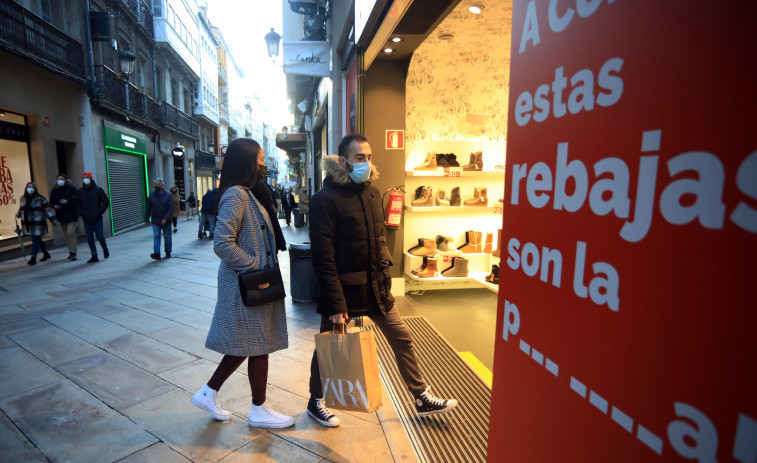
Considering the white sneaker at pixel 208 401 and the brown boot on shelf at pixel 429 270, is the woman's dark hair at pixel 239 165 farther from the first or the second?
the brown boot on shelf at pixel 429 270

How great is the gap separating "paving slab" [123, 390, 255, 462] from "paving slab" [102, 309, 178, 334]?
1755 mm

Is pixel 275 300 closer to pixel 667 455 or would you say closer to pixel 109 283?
pixel 667 455

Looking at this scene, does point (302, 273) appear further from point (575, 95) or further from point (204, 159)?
point (204, 159)

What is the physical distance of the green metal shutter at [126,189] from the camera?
527 inches

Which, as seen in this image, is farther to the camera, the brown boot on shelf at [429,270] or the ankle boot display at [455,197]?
the ankle boot display at [455,197]

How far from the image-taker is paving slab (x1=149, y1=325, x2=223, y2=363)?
3.78 m

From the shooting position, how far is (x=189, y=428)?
8.64ft

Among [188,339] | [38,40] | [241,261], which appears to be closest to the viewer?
[241,261]

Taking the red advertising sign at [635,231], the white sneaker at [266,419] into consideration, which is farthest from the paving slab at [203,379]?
the red advertising sign at [635,231]

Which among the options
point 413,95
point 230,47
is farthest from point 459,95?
point 230,47

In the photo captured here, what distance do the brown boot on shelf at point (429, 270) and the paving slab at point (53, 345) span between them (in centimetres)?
380

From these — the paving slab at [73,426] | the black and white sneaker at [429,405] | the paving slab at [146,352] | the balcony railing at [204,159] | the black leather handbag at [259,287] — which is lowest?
the paving slab at [146,352]

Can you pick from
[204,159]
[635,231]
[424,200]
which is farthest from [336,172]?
[204,159]

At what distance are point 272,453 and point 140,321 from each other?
10.6 feet
